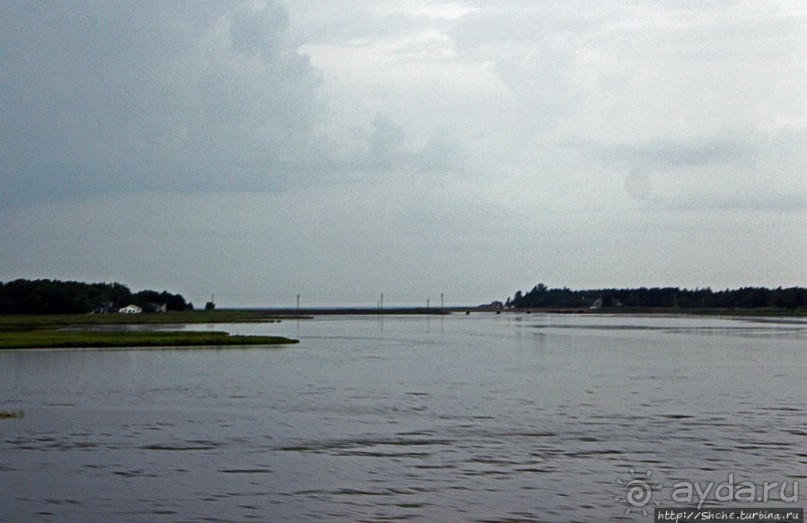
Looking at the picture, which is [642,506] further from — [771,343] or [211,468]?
[771,343]

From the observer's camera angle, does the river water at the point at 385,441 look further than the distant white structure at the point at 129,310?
No

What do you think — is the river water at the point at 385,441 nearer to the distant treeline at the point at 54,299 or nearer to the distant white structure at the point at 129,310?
the distant treeline at the point at 54,299

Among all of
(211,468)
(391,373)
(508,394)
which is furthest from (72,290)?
(211,468)

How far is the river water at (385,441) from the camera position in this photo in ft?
50.2

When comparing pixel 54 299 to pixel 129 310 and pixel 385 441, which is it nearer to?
pixel 129 310

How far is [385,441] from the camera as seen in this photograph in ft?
69.1

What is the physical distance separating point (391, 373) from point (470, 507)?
939 inches

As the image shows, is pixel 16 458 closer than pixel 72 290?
Yes

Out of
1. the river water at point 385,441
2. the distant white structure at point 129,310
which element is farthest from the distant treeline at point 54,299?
the river water at point 385,441

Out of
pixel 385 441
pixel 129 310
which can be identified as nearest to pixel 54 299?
pixel 129 310

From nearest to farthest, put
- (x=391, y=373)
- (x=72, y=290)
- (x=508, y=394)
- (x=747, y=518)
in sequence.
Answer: (x=747, y=518) → (x=508, y=394) → (x=391, y=373) → (x=72, y=290)

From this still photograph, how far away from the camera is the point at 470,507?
14961mm

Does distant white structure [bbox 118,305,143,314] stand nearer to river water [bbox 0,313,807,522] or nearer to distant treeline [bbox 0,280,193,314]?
distant treeline [bbox 0,280,193,314]

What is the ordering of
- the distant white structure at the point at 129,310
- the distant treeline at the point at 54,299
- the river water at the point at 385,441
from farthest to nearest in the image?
the distant white structure at the point at 129,310, the distant treeline at the point at 54,299, the river water at the point at 385,441
